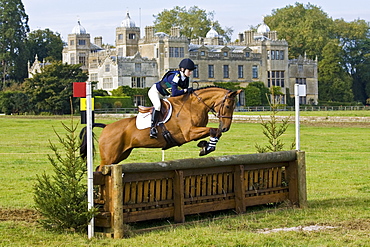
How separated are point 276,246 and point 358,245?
3.85 feet

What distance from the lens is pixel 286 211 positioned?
13.3 meters

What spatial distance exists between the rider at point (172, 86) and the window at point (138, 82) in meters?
80.7

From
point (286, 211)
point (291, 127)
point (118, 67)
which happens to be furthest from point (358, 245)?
point (118, 67)

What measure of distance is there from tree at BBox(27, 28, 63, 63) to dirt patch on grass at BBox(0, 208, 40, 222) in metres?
110

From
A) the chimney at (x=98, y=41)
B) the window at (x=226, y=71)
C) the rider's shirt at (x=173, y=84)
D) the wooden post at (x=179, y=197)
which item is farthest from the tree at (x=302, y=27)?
the wooden post at (x=179, y=197)

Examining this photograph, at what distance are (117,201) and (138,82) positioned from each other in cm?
8522

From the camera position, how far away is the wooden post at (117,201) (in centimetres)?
1102

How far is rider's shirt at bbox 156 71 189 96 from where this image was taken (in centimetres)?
1402

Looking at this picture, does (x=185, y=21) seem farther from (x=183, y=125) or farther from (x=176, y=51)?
(x=183, y=125)

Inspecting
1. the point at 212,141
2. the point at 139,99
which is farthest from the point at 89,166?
the point at 139,99

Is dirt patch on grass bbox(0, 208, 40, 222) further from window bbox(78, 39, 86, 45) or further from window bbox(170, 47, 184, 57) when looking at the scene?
window bbox(78, 39, 86, 45)

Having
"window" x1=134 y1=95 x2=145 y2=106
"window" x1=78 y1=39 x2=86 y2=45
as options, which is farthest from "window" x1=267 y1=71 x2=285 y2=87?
"window" x1=78 y1=39 x2=86 y2=45

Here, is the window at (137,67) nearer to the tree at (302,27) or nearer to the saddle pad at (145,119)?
the tree at (302,27)

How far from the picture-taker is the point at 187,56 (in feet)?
326
